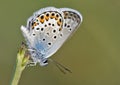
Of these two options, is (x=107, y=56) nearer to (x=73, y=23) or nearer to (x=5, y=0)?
(x=5, y=0)

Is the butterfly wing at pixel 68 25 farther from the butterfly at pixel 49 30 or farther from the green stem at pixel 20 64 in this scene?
the green stem at pixel 20 64

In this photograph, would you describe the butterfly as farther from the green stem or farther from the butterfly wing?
the green stem

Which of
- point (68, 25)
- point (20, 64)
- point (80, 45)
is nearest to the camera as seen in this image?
point (20, 64)

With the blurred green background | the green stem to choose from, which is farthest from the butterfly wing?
the blurred green background

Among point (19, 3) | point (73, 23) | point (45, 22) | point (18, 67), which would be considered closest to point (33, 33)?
point (45, 22)

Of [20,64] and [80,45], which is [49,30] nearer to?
[20,64]

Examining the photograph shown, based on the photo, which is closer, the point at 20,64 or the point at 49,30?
the point at 20,64

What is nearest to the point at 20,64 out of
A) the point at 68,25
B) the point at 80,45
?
the point at 68,25

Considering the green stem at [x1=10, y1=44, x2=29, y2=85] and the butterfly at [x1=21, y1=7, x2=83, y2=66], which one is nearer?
the green stem at [x1=10, y1=44, x2=29, y2=85]
